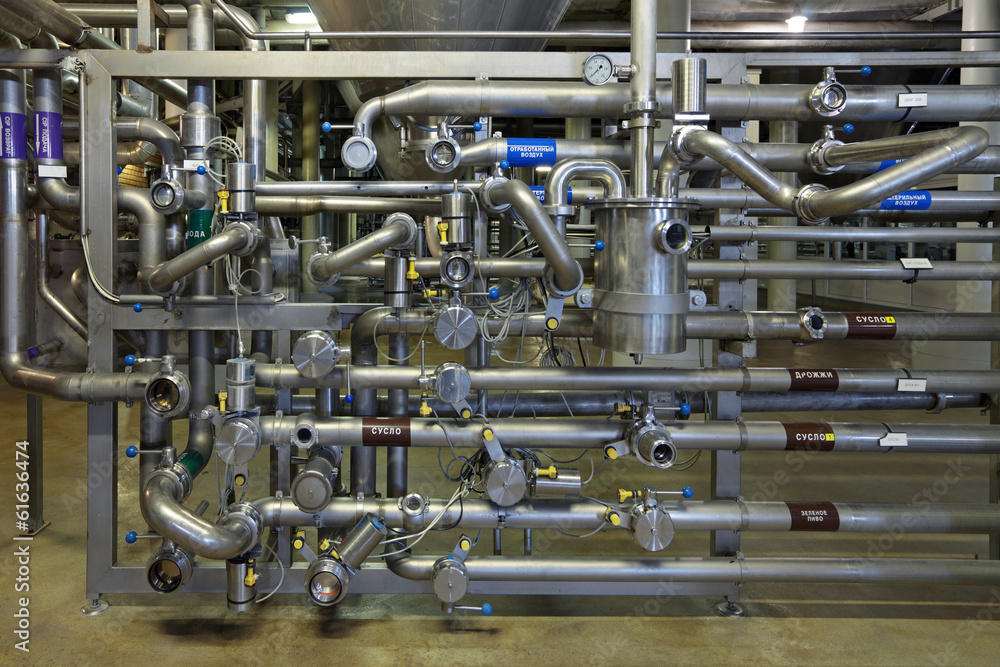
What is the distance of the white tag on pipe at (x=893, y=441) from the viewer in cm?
238

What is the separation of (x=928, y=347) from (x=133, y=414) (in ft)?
25.7

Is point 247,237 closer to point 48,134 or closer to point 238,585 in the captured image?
point 48,134

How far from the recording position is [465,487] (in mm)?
2354

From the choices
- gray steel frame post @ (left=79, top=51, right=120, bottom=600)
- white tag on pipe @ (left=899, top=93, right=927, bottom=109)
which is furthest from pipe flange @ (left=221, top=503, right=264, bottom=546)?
white tag on pipe @ (left=899, top=93, right=927, bottom=109)

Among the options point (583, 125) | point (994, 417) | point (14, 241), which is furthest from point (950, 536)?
point (583, 125)

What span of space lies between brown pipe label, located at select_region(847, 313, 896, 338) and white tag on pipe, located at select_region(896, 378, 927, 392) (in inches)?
6.9

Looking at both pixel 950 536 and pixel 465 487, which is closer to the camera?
pixel 465 487

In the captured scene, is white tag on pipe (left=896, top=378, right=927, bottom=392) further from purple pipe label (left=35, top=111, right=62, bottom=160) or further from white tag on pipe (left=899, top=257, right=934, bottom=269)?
purple pipe label (left=35, top=111, right=62, bottom=160)

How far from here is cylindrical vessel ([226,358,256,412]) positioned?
2.21 m

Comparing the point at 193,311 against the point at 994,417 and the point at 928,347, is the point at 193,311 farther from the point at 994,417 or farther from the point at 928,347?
the point at 928,347

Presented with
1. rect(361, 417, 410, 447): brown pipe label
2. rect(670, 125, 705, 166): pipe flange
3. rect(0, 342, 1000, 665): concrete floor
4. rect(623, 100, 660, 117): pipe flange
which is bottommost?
rect(0, 342, 1000, 665): concrete floor

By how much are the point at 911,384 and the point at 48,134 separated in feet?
11.2

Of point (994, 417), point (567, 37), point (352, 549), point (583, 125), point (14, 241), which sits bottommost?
point (352, 549)

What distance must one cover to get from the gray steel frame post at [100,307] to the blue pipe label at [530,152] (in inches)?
59.3
